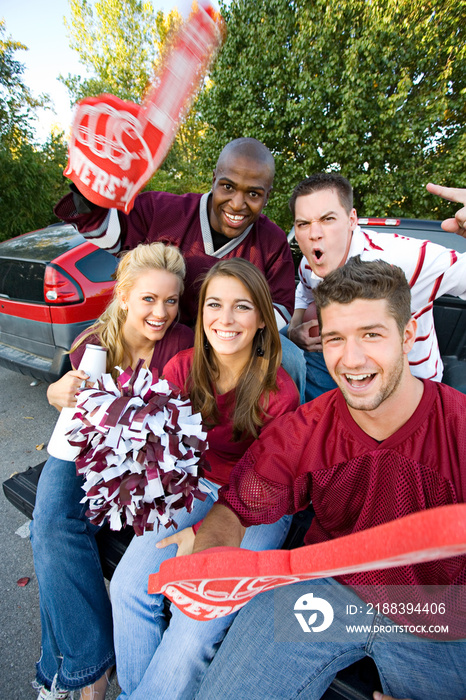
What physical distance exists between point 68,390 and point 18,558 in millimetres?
1373

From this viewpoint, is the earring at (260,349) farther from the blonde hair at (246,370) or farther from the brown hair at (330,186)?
the brown hair at (330,186)

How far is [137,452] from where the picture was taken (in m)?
1.33

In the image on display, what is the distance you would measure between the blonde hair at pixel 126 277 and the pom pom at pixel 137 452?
61cm

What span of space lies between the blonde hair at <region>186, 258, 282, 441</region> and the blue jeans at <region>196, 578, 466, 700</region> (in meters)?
0.69

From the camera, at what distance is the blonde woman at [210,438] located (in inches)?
52.4

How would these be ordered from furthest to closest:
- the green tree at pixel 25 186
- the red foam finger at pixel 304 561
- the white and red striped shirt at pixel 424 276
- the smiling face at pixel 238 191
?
the green tree at pixel 25 186 < the smiling face at pixel 238 191 < the white and red striped shirt at pixel 424 276 < the red foam finger at pixel 304 561

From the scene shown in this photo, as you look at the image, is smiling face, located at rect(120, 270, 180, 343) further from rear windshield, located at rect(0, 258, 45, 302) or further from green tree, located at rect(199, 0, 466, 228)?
green tree, located at rect(199, 0, 466, 228)

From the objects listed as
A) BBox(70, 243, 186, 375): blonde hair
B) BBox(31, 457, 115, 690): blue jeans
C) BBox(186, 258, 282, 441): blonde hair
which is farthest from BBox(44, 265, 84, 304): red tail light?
BBox(31, 457, 115, 690): blue jeans

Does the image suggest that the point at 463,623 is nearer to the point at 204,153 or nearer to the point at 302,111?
the point at 302,111

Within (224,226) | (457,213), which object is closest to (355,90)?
(224,226)

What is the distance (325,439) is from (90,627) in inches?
46.3

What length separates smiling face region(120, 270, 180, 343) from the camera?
2.03m

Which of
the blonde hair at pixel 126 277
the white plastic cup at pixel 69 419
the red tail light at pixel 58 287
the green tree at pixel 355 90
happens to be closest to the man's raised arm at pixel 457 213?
the blonde hair at pixel 126 277

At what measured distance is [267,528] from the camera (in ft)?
5.24
